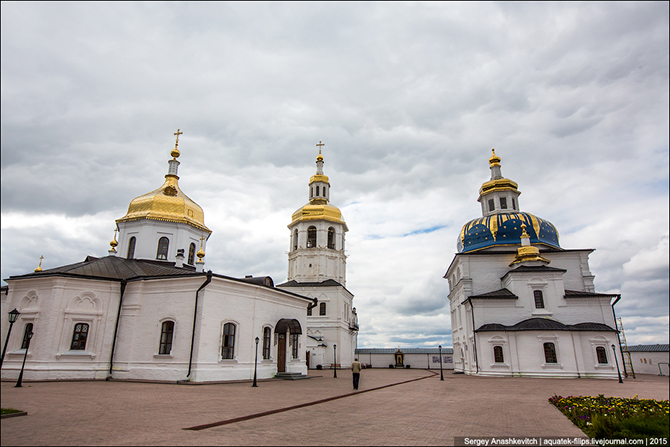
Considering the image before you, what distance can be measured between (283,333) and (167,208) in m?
12.6

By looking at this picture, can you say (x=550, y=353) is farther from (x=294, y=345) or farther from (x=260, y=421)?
(x=260, y=421)

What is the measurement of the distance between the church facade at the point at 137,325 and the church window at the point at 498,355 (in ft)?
55.2

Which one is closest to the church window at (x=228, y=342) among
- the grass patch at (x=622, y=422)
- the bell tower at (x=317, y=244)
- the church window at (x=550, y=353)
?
the grass patch at (x=622, y=422)

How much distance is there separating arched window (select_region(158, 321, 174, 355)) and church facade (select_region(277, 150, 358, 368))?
1948cm

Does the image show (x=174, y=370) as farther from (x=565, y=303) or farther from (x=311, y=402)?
(x=565, y=303)

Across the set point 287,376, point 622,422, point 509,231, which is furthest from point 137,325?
point 509,231

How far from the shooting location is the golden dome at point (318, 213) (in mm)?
40562

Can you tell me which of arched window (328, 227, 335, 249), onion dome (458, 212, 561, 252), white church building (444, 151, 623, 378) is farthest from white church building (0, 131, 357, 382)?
onion dome (458, 212, 561, 252)

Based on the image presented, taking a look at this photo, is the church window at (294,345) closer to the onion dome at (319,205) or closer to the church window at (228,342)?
the church window at (228,342)

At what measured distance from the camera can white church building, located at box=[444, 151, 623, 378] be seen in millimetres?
28125

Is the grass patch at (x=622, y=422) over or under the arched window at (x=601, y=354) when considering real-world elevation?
under

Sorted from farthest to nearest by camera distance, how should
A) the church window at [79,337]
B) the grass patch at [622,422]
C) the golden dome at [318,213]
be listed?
the golden dome at [318,213] → the church window at [79,337] → the grass patch at [622,422]

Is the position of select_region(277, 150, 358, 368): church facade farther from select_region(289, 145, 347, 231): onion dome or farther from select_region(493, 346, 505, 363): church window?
select_region(493, 346, 505, 363): church window

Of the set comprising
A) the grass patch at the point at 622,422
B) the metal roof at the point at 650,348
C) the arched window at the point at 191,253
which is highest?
the arched window at the point at 191,253
